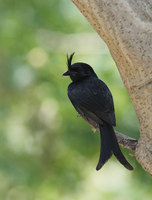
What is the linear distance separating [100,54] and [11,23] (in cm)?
131

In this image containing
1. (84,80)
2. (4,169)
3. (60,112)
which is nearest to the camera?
(84,80)

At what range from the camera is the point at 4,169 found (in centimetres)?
650

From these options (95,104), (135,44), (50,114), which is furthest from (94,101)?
(50,114)

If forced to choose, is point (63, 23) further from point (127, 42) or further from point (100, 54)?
point (127, 42)

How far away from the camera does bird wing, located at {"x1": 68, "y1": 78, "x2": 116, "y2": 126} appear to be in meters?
4.38

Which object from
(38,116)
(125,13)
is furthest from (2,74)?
(125,13)

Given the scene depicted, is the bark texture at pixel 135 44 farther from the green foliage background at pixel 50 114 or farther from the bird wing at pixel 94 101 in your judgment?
the green foliage background at pixel 50 114

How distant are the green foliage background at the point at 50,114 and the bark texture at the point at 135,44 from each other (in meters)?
2.14

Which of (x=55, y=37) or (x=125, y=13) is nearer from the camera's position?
(x=125, y=13)

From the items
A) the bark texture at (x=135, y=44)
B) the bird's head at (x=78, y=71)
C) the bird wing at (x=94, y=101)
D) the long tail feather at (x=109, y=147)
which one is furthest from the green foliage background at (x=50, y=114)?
the bark texture at (x=135, y=44)

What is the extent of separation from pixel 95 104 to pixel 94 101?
0.17 feet

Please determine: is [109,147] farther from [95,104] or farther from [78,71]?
[78,71]

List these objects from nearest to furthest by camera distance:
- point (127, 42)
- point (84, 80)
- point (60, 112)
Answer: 1. point (127, 42)
2. point (84, 80)
3. point (60, 112)

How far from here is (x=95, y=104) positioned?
453cm
